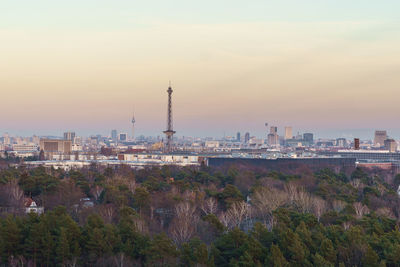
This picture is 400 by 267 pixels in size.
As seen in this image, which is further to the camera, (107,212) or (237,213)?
(237,213)

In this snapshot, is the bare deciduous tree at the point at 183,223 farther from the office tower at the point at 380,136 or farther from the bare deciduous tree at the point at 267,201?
the office tower at the point at 380,136

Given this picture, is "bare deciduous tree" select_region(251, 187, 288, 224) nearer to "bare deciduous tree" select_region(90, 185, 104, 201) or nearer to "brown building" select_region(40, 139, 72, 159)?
"bare deciduous tree" select_region(90, 185, 104, 201)

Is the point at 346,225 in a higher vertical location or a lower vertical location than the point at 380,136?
lower

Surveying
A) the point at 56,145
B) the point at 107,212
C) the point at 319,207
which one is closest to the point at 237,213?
the point at 319,207

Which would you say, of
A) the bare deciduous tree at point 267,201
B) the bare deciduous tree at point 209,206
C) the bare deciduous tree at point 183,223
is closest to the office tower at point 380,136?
the bare deciduous tree at point 267,201

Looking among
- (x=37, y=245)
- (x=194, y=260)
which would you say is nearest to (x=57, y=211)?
(x=37, y=245)

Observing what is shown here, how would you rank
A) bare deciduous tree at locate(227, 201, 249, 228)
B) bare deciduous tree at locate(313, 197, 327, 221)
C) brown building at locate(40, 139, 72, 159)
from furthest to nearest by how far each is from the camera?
brown building at locate(40, 139, 72, 159)
bare deciduous tree at locate(313, 197, 327, 221)
bare deciduous tree at locate(227, 201, 249, 228)

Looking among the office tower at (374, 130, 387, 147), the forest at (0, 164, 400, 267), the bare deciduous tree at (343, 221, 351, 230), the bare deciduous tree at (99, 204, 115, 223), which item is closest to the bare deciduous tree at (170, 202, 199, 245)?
the forest at (0, 164, 400, 267)

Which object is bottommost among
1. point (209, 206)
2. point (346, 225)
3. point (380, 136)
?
point (346, 225)

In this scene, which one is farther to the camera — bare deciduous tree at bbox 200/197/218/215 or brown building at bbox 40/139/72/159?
brown building at bbox 40/139/72/159

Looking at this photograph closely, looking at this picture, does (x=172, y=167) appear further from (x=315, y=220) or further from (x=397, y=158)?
(x=397, y=158)

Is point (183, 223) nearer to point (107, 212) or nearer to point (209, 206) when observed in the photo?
point (107, 212)
